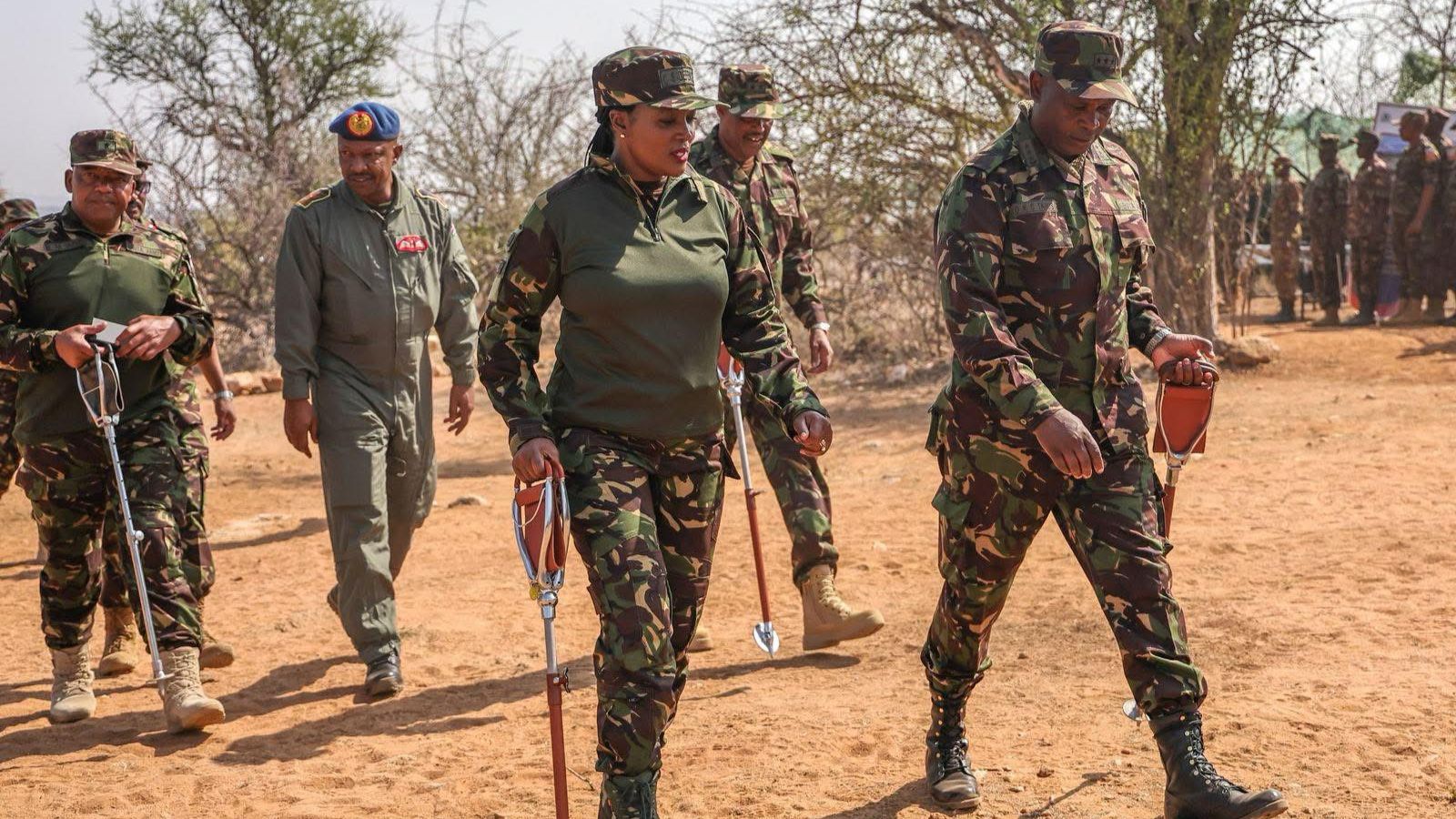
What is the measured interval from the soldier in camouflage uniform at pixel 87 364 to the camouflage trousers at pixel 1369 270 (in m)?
14.5

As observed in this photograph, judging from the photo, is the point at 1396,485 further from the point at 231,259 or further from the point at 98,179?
the point at 231,259

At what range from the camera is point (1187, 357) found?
4469 mm

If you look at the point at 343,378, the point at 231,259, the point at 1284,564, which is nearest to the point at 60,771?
the point at 343,378

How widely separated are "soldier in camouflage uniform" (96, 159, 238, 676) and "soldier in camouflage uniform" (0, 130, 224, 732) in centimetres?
13

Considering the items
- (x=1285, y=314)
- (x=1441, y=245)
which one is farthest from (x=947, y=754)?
(x=1285, y=314)

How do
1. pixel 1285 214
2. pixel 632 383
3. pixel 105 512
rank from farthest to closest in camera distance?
pixel 1285 214 < pixel 105 512 < pixel 632 383

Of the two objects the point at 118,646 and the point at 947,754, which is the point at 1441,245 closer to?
the point at 947,754

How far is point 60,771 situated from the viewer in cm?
550

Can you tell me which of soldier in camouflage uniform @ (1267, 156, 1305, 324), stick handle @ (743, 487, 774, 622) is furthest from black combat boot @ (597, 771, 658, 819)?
soldier in camouflage uniform @ (1267, 156, 1305, 324)

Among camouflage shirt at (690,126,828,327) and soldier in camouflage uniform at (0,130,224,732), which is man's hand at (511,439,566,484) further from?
camouflage shirt at (690,126,828,327)

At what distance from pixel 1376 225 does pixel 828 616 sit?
1353 cm

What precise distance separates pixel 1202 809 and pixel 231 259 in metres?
17.5

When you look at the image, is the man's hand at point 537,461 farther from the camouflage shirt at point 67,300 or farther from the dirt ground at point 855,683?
the camouflage shirt at point 67,300

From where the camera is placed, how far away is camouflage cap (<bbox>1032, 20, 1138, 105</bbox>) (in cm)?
421
